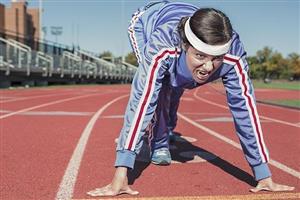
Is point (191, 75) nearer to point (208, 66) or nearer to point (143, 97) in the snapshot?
point (208, 66)

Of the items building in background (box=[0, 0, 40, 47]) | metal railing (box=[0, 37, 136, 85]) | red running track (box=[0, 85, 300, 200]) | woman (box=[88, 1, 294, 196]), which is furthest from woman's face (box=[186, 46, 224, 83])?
building in background (box=[0, 0, 40, 47])

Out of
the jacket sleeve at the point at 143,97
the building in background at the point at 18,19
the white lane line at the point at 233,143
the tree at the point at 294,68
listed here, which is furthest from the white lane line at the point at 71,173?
the tree at the point at 294,68

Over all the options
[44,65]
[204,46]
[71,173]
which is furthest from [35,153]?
[44,65]

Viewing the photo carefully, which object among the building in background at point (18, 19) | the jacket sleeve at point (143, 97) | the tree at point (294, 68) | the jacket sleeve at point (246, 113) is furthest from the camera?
the tree at point (294, 68)

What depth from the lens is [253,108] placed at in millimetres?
4184

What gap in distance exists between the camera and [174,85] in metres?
4.26

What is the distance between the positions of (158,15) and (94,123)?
509 centimetres

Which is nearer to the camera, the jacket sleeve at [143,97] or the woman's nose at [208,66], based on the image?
the woman's nose at [208,66]

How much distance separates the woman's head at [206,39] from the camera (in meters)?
3.59

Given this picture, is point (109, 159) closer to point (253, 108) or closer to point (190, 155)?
point (190, 155)

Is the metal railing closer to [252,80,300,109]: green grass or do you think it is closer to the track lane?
[252,80,300,109]: green grass

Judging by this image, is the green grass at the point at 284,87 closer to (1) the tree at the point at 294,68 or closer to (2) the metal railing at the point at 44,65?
(2) the metal railing at the point at 44,65

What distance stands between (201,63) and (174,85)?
616mm

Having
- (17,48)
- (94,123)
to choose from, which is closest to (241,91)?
(94,123)
